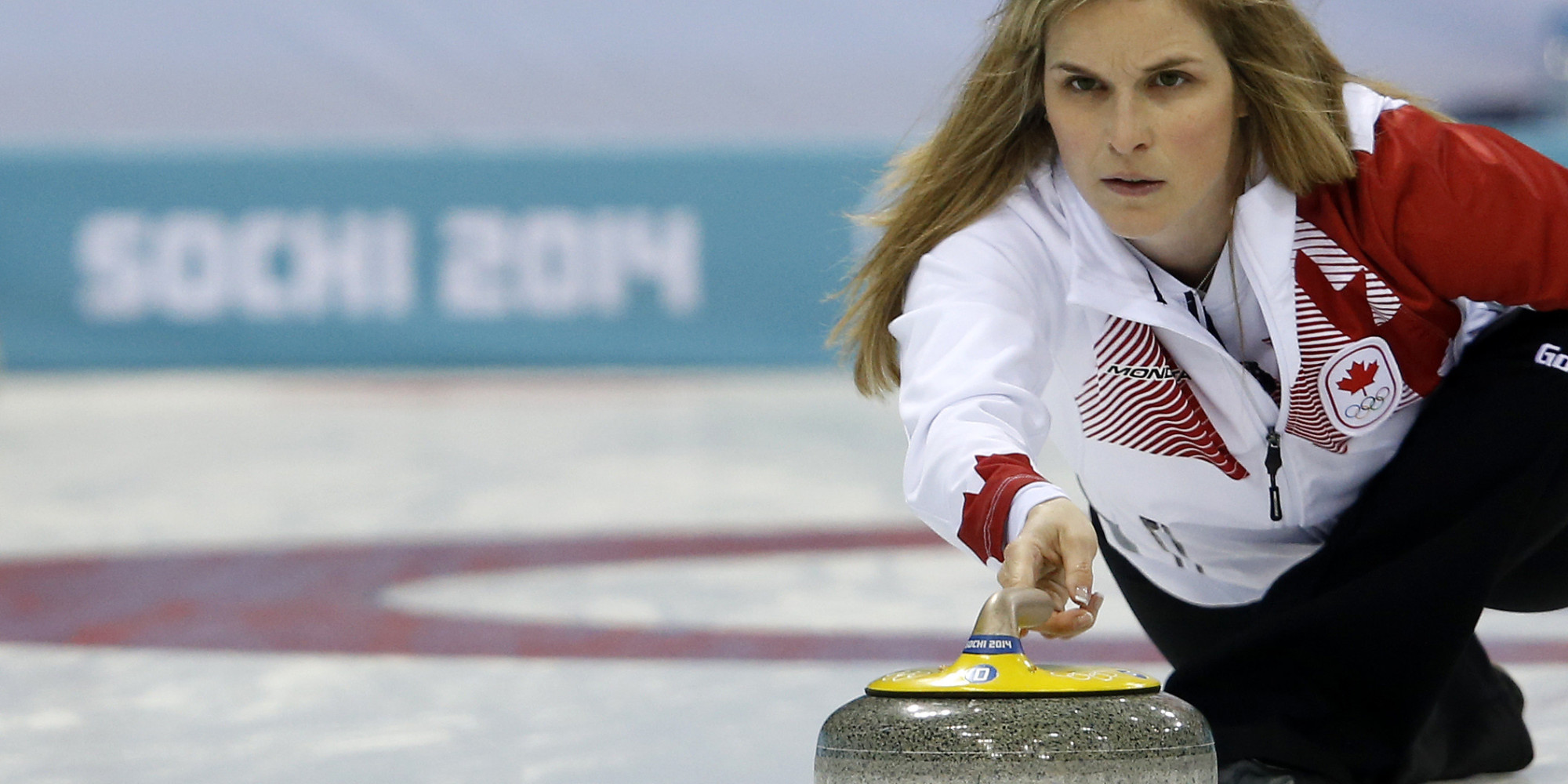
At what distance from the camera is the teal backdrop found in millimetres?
8430

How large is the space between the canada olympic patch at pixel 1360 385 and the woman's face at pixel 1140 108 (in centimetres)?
22

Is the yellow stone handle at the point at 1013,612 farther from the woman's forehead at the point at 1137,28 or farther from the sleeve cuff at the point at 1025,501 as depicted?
the woman's forehead at the point at 1137,28

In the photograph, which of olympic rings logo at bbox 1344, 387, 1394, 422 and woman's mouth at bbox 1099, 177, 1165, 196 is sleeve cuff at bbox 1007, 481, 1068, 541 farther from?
olympic rings logo at bbox 1344, 387, 1394, 422

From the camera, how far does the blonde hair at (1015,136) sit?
70.7 inches

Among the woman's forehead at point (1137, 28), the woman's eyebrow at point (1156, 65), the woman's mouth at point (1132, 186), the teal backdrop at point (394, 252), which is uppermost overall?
the woman's forehead at point (1137, 28)

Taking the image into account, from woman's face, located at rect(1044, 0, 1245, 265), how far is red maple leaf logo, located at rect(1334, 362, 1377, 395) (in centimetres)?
23

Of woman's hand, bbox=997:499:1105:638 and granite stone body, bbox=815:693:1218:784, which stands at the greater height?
woman's hand, bbox=997:499:1105:638

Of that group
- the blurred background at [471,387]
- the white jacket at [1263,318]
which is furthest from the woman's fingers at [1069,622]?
the blurred background at [471,387]

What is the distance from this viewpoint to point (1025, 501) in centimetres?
154

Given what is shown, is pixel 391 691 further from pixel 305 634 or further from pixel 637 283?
pixel 637 283

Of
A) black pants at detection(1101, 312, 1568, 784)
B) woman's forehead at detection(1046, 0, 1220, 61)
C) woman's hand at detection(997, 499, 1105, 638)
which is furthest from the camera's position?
black pants at detection(1101, 312, 1568, 784)

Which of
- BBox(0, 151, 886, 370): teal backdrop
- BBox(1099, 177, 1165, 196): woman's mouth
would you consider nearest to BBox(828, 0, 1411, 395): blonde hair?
BBox(1099, 177, 1165, 196): woman's mouth

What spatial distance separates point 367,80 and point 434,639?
6.95 meters

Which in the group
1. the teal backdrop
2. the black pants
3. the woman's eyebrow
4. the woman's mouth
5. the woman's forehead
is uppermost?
the woman's forehead
